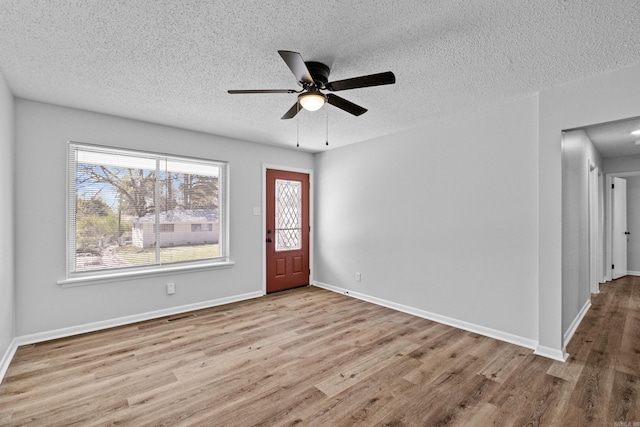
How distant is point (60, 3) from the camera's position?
1655 millimetres

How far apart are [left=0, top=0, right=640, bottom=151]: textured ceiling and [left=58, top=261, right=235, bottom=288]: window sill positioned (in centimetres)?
192

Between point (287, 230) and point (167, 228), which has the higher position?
point (167, 228)

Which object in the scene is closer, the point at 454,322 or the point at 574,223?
the point at 574,223

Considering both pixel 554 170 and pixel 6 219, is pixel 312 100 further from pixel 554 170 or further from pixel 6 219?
pixel 6 219

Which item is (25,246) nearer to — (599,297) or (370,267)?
(370,267)

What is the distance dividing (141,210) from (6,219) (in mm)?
1221

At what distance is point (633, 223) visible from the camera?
6.01 meters

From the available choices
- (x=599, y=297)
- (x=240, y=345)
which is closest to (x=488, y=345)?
(x=240, y=345)

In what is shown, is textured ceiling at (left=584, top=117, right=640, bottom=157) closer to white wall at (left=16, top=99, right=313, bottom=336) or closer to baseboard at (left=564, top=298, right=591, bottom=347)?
baseboard at (left=564, top=298, right=591, bottom=347)

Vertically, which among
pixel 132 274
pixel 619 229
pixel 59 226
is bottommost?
pixel 132 274

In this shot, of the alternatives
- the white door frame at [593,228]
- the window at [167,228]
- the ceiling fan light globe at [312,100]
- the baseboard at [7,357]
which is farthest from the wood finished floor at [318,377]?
the ceiling fan light globe at [312,100]

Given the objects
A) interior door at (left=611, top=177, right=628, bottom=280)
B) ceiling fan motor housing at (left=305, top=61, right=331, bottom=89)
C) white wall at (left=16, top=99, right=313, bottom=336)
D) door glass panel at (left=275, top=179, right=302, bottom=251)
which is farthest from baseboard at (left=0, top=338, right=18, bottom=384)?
interior door at (left=611, top=177, right=628, bottom=280)

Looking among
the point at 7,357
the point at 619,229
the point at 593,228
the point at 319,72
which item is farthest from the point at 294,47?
the point at 619,229

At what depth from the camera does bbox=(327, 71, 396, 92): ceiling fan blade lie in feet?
6.23
